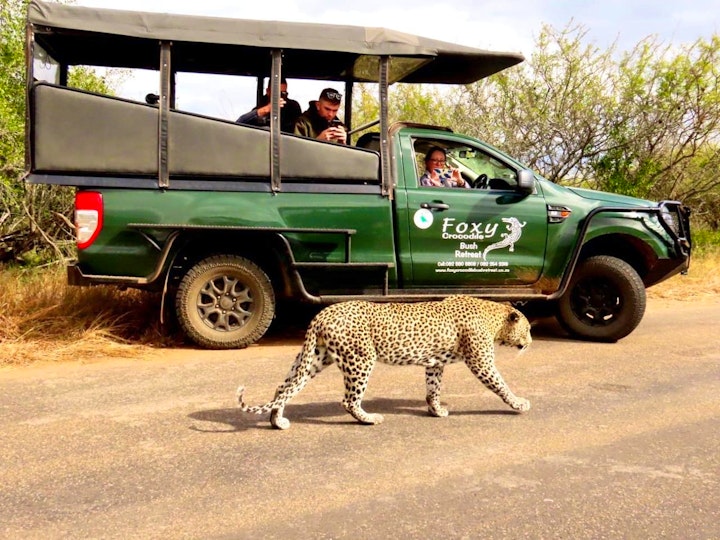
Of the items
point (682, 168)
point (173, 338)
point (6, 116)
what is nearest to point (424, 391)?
point (173, 338)

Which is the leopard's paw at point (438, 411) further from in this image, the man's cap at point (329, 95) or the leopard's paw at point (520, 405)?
the man's cap at point (329, 95)

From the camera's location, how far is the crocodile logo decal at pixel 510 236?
6898mm

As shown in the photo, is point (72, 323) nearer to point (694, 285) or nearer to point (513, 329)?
point (513, 329)

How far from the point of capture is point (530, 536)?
288 centimetres

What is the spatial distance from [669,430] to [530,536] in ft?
5.82

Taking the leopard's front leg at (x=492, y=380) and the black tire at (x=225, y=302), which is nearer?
the leopard's front leg at (x=492, y=380)

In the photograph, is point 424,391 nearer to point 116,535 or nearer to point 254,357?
point 254,357

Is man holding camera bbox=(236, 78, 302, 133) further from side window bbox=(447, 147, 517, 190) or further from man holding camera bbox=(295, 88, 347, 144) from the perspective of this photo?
side window bbox=(447, 147, 517, 190)

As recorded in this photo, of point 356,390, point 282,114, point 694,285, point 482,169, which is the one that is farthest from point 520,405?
point 694,285

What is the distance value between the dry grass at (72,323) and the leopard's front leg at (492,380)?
3.12 meters

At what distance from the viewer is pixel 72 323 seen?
6.62m

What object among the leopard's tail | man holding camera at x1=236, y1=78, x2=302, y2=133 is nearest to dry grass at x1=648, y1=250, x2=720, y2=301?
man holding camera at x1=236, y1=78, x2=302, y2=133

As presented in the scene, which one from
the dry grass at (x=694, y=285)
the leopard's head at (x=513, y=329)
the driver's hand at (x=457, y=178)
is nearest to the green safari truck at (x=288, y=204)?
the driver's hand at (x=457, y=178)

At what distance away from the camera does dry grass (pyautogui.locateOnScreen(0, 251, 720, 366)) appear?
6.09 meters
